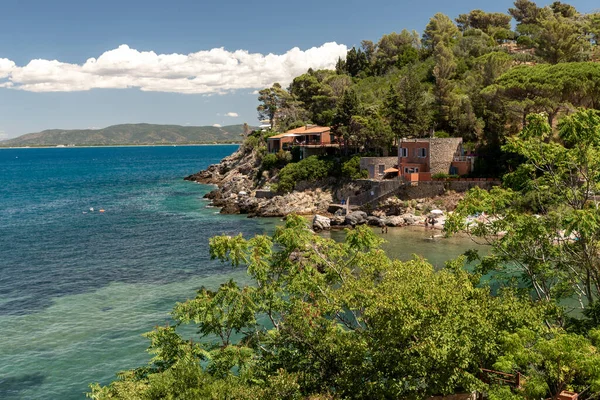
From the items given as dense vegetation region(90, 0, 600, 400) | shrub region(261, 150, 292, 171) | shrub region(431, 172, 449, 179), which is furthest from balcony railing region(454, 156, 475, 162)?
dense vegetation region(90, 0, 600, 400)

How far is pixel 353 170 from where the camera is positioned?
64375mm

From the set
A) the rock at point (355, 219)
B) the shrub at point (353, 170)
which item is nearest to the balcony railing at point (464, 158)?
the shrub at point (353, 170)

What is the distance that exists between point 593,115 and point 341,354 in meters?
12.0

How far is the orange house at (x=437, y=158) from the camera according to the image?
59938 mm

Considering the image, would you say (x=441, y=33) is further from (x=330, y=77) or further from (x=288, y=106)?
(x=288, y=106)

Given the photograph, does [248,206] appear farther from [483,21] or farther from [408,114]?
[483,21]

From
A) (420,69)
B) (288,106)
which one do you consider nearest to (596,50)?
(420,69)

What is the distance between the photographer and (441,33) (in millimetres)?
112000

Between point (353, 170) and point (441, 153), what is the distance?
11.7m

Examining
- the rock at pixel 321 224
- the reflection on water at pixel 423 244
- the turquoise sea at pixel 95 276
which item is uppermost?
the rock at pixel 321 224

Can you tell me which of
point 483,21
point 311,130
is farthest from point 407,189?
point 483,21

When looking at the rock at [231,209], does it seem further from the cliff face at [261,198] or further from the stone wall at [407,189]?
the stone wall at [407,189]

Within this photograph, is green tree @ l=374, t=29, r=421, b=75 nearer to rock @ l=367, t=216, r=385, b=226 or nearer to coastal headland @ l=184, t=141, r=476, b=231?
coastal headland @ l=184, t=141, r=476, b=231

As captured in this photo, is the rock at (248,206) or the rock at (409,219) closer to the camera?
the rock at (409,219)
